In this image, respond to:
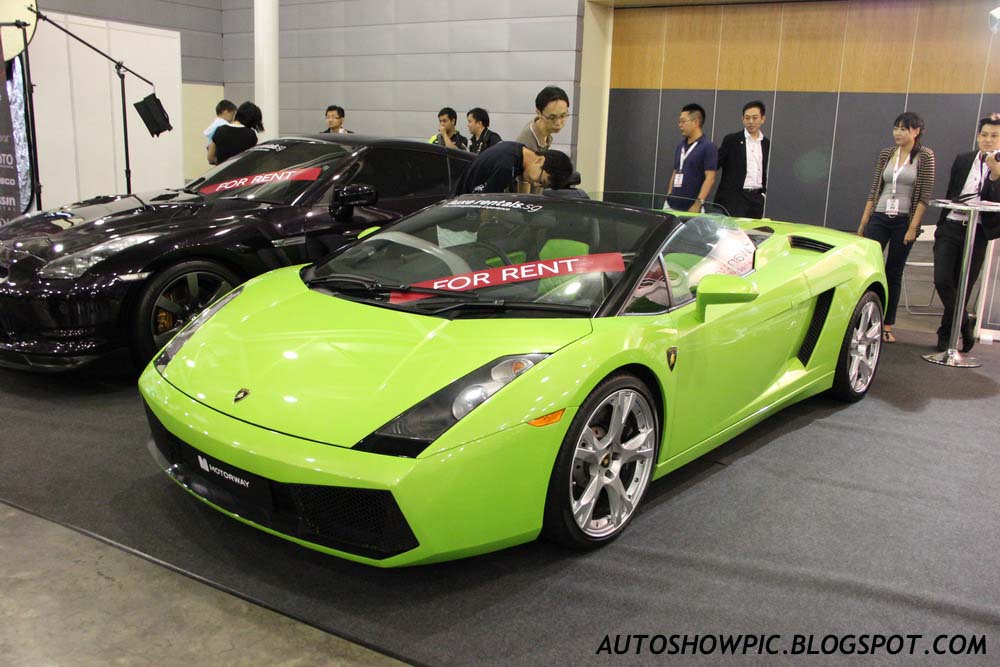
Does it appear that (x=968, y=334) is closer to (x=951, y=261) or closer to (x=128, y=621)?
(x=951, y=261)

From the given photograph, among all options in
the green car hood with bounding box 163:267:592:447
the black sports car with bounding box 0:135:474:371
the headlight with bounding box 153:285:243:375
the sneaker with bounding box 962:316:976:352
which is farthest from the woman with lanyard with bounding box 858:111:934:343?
the headlight with bounding box 153:285:243:375

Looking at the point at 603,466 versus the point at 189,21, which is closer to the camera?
the point at 603,466

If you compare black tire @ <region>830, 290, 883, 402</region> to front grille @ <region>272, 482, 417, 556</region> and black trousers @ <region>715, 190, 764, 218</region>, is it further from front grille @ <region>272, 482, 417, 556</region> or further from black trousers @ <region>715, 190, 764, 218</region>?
front grille @ <region>272, 482, 417, 556</region>

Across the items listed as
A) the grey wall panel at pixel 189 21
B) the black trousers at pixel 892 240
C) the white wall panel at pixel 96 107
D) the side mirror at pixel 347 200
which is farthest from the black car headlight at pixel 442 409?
the grey wall panel at pixel 189 21

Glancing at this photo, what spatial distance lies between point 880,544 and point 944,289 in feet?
10.9

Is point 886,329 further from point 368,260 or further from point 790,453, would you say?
point 368,260

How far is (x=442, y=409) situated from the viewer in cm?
225

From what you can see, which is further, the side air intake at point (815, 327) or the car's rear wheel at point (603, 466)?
the side air intake at point (815, 327)

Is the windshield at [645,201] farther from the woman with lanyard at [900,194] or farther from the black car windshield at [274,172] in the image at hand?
the woman with lanyard at [900,194]

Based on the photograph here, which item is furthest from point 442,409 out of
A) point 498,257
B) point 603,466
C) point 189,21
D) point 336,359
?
point 189,21

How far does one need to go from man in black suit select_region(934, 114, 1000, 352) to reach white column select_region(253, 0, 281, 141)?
21.9 feet

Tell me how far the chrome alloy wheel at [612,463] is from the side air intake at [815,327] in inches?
50.5

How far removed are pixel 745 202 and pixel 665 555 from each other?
4278mm

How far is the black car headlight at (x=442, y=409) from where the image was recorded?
216cm
